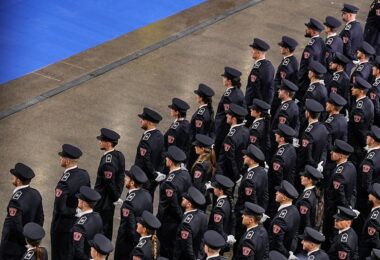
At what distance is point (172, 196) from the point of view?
11180 mm

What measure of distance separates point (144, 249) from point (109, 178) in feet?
5.35

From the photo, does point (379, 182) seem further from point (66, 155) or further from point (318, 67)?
point (66, 155)

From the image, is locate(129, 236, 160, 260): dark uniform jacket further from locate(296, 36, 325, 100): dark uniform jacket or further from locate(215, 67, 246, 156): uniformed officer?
locate(296, 36, 325, 100): dark uniform jacket

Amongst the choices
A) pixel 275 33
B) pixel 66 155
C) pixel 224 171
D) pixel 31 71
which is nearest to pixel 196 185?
pixel 224 171

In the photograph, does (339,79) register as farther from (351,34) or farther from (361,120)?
(351,34)

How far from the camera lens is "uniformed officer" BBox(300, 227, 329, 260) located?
33.2 ft

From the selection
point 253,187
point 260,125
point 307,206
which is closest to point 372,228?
point 307,206

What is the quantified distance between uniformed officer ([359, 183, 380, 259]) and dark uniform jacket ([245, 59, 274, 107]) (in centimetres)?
311

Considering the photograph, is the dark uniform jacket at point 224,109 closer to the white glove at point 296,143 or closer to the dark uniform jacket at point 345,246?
the white glove at point 296,143

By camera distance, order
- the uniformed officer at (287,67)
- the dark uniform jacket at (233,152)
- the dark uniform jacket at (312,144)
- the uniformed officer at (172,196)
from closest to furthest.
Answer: the uniformed officer at (172,196) < the dark uniform jacket at (233,152) < the dark uniform jacket at (312,144) < the uniformed officer at (287,67)

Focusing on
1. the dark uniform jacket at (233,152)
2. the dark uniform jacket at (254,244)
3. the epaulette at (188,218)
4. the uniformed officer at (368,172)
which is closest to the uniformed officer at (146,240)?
the epaulette at (188,218)

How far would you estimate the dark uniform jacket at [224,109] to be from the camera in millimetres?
13227

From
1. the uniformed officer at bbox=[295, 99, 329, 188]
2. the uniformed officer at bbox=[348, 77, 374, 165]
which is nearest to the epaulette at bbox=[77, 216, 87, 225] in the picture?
the uniformed officer at bbox=[295, 99, 329, 188]

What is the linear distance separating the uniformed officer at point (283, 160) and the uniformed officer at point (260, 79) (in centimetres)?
186
